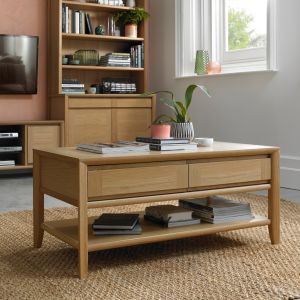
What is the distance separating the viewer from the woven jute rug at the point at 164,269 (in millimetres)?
1891

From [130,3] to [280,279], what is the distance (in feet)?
13.6

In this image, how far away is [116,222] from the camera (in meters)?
2.27

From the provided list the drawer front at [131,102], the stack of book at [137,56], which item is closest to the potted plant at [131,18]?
the stack of book at [137,56]

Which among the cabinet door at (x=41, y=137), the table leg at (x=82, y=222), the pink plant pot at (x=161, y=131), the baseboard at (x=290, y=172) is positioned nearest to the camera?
the table leg at (x=82, y=222)

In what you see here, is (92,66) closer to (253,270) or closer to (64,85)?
(64,85)

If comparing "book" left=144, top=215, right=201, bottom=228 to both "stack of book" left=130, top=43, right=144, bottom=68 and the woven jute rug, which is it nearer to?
the woven jute rug

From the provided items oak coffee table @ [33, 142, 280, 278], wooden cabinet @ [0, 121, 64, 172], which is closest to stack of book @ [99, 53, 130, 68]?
wooden cabinet @ [0, 121, 64, 172]

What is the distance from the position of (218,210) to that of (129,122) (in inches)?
122

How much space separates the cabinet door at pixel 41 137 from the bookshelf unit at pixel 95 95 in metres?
0.09

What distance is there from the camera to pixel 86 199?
6.84 ft

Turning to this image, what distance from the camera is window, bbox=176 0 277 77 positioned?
4.73 metres

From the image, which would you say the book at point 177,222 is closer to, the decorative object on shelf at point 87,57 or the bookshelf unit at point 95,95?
the bookshelf unit at point 95,95

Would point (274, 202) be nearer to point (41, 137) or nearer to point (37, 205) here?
point (37, 205)

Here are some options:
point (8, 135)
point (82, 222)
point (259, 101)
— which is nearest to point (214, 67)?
point (259, 101)
